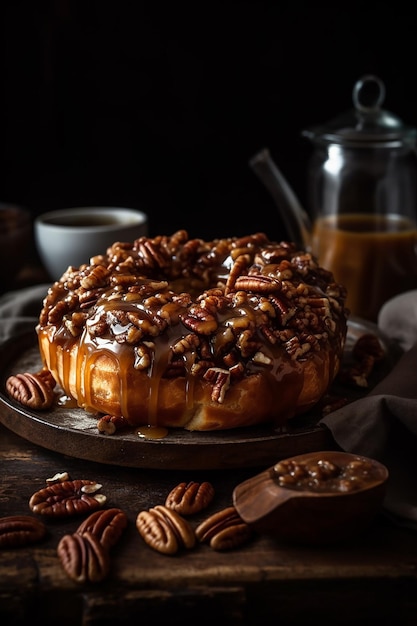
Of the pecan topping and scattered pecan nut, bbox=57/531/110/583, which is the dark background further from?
scattered pecan nut, bbox=57/531/110/583

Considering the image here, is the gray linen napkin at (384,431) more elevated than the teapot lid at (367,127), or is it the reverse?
the teapot lid at (367,127)

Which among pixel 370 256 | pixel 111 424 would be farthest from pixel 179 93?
pixel 111 424

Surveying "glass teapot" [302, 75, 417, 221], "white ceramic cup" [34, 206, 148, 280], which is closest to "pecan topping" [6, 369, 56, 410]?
"white ceramic cup" [34, 206, 148, 280]

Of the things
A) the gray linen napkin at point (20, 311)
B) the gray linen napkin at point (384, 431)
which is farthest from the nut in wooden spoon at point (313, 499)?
the gray linen napkin at point (20, 311)

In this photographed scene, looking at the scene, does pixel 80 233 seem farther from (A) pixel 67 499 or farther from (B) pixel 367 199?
(A) pixel 67 499

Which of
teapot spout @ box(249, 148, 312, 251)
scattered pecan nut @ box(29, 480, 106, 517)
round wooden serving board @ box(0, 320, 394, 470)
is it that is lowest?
scattered pecan nut @ box(29, 480, 106, 517)

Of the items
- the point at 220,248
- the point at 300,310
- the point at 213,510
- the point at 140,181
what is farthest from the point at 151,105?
the point at 213,510

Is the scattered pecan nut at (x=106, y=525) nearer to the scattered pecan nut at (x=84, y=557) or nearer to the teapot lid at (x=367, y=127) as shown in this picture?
the scattered pecan nut at (x=84, y=557)
